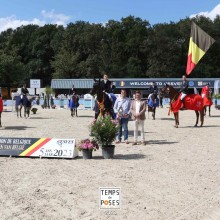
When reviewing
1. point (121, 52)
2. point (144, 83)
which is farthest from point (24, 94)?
point (121, 52)

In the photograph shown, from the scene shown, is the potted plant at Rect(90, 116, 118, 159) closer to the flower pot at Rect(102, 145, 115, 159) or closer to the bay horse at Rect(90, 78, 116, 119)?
the flower pot at Rect(102, 145, 115, 159)

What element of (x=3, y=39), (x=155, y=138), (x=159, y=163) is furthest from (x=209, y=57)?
(x=159, y=163)

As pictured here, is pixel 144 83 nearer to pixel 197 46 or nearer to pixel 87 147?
pixel 197 46

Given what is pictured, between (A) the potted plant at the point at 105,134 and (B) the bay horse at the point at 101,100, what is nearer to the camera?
(A) the potted plant at the point at 105,134

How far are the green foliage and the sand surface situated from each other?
547mm

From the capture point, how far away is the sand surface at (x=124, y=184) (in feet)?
18.1

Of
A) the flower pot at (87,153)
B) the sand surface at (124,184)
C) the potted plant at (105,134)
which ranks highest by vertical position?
the potted plant at (105,134)

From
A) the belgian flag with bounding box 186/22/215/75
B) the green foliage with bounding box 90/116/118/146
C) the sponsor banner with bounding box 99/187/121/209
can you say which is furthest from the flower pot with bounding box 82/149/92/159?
the belgian flag with bounding box 186/22/215/75

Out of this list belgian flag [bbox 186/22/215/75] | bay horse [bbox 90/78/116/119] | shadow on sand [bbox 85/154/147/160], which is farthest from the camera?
belgian flag [bbox 186/22/215/75]

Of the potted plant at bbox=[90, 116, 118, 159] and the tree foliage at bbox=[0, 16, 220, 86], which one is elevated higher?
the tree foliage at bbox=[0, 16, 220, 86]

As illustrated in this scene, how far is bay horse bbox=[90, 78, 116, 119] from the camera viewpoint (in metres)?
12.6

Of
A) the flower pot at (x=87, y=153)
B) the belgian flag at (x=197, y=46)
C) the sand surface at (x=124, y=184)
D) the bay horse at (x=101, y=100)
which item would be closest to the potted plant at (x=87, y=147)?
the flower pot at (x=87, y=153)

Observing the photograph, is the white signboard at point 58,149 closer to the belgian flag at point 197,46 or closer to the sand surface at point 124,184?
the sand surface at point 124,184

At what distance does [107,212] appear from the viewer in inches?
214
